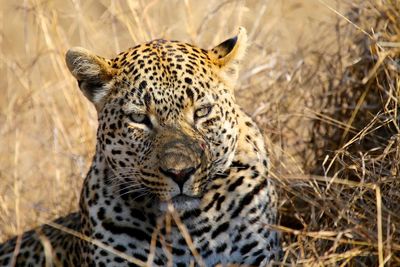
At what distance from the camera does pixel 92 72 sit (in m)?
6.14

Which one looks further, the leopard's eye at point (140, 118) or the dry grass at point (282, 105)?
the dry grass at point (282, 105)

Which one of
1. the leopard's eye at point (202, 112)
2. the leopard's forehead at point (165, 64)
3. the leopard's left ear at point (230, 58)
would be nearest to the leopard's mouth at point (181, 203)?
the leopard's eye at point (202, 112)

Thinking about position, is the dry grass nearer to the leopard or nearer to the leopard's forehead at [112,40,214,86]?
the leopard

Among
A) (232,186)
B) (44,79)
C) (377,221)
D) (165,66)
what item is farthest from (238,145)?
(44,79)

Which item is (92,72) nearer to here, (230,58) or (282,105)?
(230,58)

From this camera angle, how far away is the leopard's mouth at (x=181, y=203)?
5.82 meters

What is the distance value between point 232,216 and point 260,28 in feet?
9.98

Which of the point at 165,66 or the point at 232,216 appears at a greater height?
the point at 165,66

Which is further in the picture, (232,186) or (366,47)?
(366,47)

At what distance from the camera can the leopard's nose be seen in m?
5.70

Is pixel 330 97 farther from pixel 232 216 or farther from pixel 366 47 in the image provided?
pixel 232 216

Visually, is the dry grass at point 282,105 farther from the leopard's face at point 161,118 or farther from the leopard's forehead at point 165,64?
the leopard's forehead at point 165,64

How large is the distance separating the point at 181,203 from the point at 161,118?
45cm

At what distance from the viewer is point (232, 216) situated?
6.21 m
